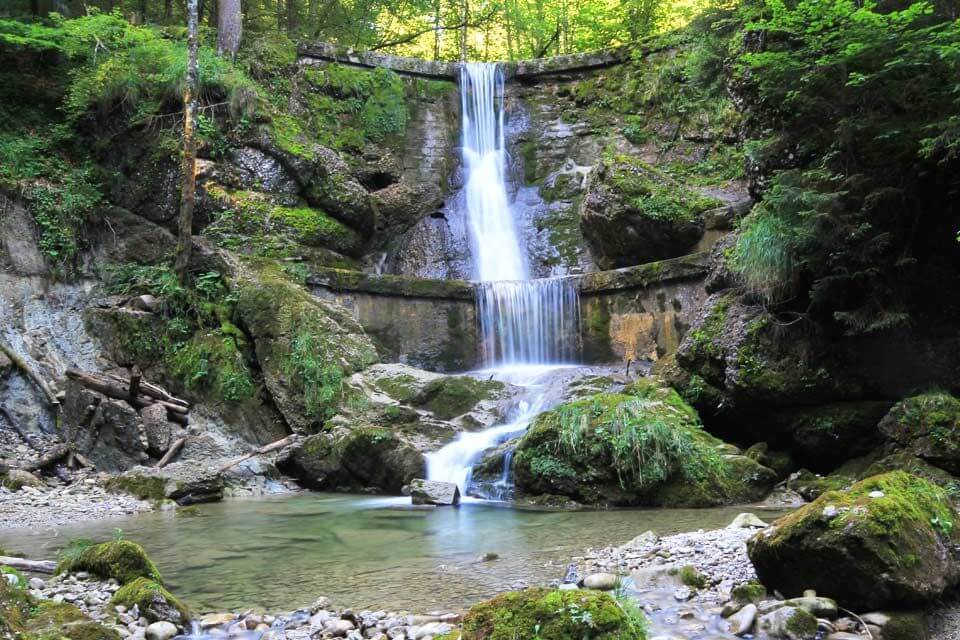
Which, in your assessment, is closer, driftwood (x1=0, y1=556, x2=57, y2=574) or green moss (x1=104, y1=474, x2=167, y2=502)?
driftwood (x1=0, y1=556, x2=57, y2=574)

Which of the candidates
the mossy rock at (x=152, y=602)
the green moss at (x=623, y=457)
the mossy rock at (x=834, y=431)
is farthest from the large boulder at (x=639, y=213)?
the mossy rock at (x=152, y=602)

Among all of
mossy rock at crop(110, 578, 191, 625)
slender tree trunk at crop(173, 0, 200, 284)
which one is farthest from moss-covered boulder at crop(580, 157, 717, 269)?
mossy rock at crop(110, 578, 191, 625)

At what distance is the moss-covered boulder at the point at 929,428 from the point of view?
23.7 ft

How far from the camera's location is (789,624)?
137 inches

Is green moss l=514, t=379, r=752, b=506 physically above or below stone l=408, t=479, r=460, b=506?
above

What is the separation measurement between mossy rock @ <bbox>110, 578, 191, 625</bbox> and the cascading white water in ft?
17.2

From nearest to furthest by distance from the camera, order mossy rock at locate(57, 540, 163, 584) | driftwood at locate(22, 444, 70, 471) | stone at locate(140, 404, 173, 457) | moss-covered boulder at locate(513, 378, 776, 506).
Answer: mossy rock at locate(57, 540, 163, 584) < moss-covered boulder at locate(513, 378, 776, 506) < driftwood at locate(22, 444, 70, 471) < stone at locate(140, 404, 173, 457)

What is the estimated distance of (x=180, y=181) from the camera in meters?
14.2

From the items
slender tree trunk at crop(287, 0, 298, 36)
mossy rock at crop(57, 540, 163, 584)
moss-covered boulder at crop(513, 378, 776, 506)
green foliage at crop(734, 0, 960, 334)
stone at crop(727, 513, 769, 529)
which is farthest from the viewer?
slender tree trunk at crop(287, 0, 298, 36)

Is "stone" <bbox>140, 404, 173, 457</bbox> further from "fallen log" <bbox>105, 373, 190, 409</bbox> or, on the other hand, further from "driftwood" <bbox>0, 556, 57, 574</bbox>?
"driftwood" <bbox>0, 556, 57, 574</bbox>

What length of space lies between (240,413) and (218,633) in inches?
314

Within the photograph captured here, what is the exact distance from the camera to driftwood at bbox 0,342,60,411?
1088 cm

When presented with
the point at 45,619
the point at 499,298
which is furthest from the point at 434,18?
the point at 45,619

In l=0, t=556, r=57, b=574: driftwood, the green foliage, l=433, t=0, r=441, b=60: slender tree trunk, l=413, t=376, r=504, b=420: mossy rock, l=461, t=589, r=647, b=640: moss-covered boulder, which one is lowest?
l=0, t=556, r=57, b=574: driftwood
